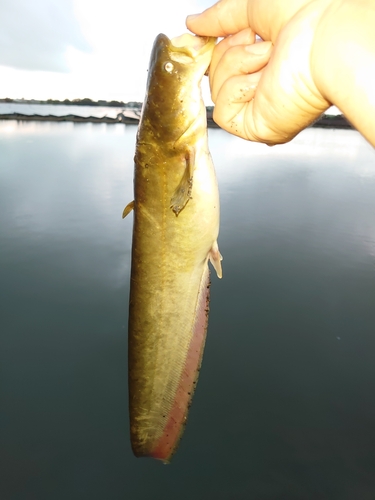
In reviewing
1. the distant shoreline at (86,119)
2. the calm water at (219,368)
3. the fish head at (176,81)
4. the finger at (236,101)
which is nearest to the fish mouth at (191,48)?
the fish head at (176,81)

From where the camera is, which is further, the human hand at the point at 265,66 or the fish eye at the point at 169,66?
the fish eye at the point at 169,66

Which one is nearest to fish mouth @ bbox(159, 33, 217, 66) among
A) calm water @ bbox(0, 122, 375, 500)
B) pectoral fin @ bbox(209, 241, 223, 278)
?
pectoral fin @ bbox(209, 241, 223, 278)

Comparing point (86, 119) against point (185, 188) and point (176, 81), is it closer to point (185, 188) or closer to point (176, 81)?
point (176, 81)

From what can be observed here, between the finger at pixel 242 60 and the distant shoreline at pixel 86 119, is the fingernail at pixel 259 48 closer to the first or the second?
the finger at pixel 242 60

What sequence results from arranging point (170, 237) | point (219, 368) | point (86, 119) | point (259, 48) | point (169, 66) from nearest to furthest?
point (259, 48) < point (169, 66) < point (170, 237) < point (219, 368) < point (86, 119)

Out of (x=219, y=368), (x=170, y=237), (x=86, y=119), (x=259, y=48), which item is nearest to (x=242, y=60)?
(x=259, y=48)

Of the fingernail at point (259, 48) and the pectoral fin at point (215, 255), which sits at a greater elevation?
the fingernail at point (259, 48)
